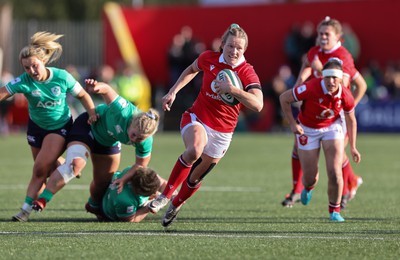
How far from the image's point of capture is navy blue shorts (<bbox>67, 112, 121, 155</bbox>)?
8.84 m

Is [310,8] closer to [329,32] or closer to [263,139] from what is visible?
[263,139]

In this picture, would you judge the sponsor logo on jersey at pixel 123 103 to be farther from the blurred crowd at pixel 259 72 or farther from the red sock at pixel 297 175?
the blurred crowd at pixel 259 72

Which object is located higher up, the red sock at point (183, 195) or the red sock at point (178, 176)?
the red sock at point (178, 176)

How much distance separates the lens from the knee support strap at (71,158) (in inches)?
338

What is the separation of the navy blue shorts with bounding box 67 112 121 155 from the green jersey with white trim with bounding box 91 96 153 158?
5 cm

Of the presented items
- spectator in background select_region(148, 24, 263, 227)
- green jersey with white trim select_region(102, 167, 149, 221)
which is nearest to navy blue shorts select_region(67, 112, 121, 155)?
green jersey with white trim select_region(102, 167, 149, 221)

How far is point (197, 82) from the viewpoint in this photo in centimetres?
2720

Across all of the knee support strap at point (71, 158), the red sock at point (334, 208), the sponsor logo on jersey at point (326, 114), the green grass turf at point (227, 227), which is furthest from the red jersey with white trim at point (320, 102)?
the knee support strap at point (71, 158)

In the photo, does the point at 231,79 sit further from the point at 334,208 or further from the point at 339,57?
the point at 339,57

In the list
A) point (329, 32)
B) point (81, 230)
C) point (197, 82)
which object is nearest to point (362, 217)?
point (329, 32)

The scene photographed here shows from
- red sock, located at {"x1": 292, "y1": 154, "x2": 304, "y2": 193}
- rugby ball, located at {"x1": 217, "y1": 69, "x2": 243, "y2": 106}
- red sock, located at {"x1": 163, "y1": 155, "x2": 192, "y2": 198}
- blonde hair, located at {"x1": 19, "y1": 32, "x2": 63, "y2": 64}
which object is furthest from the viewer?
red sock, located at {"x1": 292, "y1": 154, "x2": 304, "y2": 193}

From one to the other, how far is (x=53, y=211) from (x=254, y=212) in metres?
2.16

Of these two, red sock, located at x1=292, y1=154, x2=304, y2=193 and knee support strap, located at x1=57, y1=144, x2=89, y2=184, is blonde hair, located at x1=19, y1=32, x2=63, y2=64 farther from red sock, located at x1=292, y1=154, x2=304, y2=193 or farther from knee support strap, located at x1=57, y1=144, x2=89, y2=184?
red sock, located at x1=292, y1=154, x2=304, y2=193

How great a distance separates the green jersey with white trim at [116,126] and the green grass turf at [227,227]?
0.76 m
